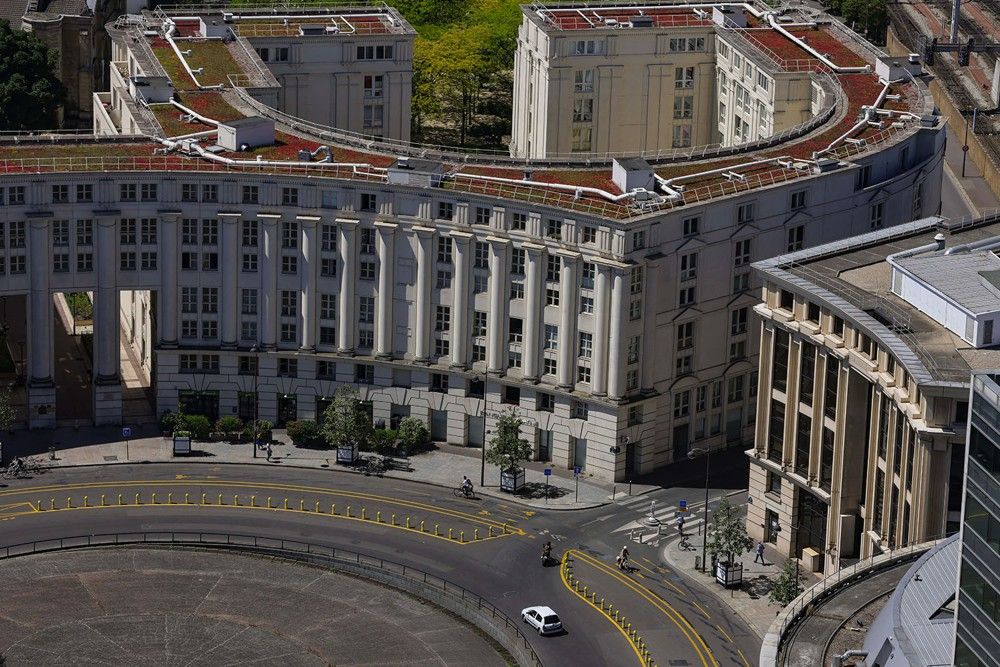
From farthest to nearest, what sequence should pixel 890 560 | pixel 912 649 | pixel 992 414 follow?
pixel 890 560 < pixel 912 649 < pixel 992 414

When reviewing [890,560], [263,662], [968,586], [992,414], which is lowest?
[263,662]

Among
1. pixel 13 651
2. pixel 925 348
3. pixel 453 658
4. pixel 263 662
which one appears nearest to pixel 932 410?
pixel 925 348

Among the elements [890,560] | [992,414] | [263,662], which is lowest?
[263,662]

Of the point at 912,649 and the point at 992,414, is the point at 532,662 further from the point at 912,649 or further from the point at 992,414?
the point at 992,414

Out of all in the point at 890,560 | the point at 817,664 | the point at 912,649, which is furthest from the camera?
the point at 890,560

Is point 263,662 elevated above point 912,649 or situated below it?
below

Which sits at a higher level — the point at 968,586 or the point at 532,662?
the point at 968,586

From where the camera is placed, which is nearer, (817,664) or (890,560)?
(817,664)

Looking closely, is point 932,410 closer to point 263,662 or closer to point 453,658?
point 453,658

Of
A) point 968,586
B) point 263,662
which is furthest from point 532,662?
point 968,586
